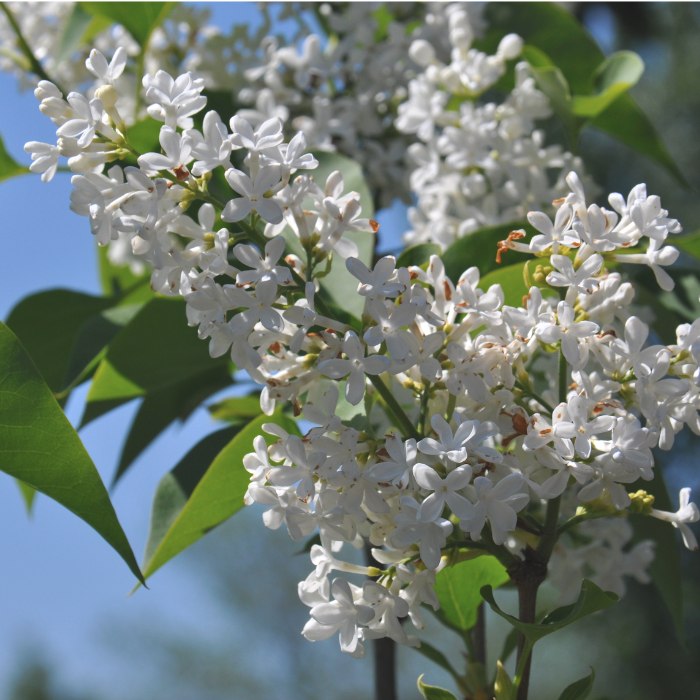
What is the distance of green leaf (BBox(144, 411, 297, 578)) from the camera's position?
453 mm

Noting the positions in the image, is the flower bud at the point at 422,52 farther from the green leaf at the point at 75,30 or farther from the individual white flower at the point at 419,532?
the individual white flower at the point at 419,532

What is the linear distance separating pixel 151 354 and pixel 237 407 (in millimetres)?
178

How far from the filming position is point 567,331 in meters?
0.33

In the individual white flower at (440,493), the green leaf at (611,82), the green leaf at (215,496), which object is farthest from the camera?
the green leaf at (611,82)

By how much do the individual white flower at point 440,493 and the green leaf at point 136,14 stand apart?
731 millimetres

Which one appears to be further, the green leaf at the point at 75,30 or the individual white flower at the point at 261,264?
the green leaf at the point at 75,30

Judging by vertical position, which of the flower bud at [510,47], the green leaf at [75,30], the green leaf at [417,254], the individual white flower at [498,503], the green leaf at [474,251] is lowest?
the green leaf at [474,251]

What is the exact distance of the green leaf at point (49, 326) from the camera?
740 mm

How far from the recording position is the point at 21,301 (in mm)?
752

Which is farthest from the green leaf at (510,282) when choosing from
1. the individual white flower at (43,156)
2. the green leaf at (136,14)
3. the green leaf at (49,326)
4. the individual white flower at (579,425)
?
the green leaf at (136,14)

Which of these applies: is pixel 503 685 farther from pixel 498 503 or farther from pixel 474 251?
pixel 474 251

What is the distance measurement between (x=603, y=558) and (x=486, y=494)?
0.30m

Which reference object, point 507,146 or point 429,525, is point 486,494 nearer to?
point 429,525

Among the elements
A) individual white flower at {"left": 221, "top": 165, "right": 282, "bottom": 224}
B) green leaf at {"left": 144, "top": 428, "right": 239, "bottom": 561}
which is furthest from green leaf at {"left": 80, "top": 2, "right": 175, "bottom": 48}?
individual white flower at {"left": 221, "top": 165, "right": 282, "bottom": 224}
